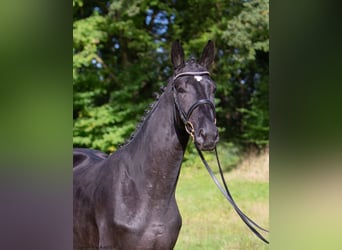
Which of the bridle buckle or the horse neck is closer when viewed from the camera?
the bridle buckle

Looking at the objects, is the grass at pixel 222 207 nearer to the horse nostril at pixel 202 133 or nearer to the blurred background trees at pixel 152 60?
the blurred background trees at pixel 152 60

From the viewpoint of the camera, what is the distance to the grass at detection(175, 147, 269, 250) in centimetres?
595

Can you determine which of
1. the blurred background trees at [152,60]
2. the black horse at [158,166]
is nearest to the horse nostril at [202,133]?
the black horse at [158,166]

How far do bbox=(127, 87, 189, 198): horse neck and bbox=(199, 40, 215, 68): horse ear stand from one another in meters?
0.38

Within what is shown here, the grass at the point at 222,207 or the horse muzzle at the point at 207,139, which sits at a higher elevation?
the horse muzzle at the point at 207,139

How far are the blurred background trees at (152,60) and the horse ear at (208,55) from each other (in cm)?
811

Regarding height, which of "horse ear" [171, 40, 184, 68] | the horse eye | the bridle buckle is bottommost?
the bridle buckle

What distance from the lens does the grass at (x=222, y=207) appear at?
5.95 metres

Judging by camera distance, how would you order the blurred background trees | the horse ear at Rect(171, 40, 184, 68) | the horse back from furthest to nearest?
the blurred background trees < the horse back < the horse ear at Rect(171, 40, 184, 68)

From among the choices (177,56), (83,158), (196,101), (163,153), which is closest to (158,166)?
(163,153)

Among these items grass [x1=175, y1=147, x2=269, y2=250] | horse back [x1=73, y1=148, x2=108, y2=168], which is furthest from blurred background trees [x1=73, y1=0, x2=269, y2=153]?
horse back [x1=73, y1=148, x2=108, y2=168]

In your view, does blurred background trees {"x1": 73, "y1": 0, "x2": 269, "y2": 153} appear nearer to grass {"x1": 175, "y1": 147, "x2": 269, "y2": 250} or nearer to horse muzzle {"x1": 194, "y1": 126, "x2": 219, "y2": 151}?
grass {"x1": 175, "y1": 147, "x2": 269, "y2": 250}
